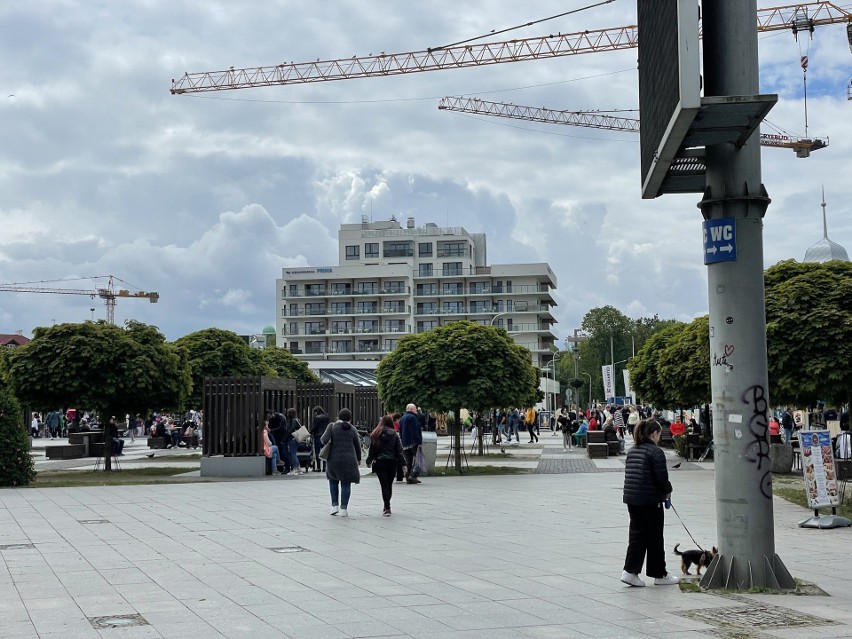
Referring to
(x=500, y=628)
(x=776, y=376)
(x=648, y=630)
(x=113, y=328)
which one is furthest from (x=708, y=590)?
(x=113, y=328)

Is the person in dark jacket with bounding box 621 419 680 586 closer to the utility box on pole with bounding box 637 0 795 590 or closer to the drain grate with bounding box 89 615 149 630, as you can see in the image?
the utility box on pole with bounding box 637 0 795 590

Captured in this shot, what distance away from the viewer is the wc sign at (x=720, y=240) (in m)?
9.88

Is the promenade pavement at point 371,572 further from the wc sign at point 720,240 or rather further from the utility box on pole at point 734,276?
the wc sign at point 720,240

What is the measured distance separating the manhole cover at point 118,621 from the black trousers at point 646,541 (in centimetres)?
457

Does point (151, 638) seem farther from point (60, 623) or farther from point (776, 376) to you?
point (776, 376)

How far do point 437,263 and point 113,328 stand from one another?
9679 cm

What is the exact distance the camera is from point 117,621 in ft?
27.0

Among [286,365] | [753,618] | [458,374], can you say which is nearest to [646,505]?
[753,618]

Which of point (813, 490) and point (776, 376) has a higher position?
point (776, 376)

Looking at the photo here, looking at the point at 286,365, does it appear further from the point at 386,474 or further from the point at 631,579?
the point at 631,579

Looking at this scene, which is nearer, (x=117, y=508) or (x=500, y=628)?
(x=500, y=628)

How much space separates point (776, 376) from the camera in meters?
18.6

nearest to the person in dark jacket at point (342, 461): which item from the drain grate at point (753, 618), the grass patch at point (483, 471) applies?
the drain grate at point (753, 618)

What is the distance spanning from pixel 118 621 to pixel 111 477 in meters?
19.7
